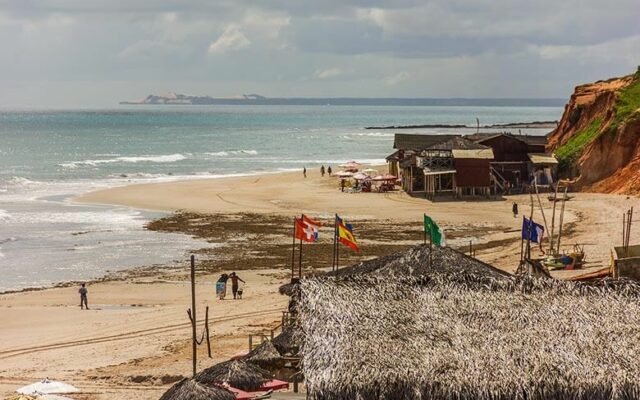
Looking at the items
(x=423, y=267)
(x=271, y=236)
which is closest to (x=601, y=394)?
(x=423, y=267)

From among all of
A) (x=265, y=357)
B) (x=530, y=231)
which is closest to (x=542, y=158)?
(x=530, y=231)

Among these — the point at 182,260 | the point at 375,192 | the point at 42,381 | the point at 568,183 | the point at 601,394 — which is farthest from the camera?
the point at 375,192

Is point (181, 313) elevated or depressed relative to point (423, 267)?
depressed

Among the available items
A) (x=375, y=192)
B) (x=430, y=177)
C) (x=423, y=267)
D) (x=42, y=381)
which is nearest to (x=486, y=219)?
(x=430, y=177)

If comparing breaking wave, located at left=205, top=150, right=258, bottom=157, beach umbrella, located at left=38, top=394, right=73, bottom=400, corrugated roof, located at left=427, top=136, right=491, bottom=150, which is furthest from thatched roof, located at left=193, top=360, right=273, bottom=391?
breaking wave, located at left=205, top=150, right=258, bottom=157

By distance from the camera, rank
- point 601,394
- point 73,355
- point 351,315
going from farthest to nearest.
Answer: point 73,355 → point 351,315 → point 601,394

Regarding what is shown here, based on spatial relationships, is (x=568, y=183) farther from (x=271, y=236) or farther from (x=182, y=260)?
(x=182, y=260)

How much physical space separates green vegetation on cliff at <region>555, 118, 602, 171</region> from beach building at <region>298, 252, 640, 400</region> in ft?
133

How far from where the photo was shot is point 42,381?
2073 centimetres

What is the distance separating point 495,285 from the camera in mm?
18234

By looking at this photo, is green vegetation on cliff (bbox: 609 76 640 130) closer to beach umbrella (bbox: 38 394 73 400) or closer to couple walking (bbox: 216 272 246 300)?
couple walking (bbox: 216 272 246 300)

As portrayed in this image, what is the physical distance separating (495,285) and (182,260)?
21174 mm

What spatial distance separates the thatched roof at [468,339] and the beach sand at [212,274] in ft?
19.5

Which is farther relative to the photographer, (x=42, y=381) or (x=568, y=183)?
(x=568, y=183)
